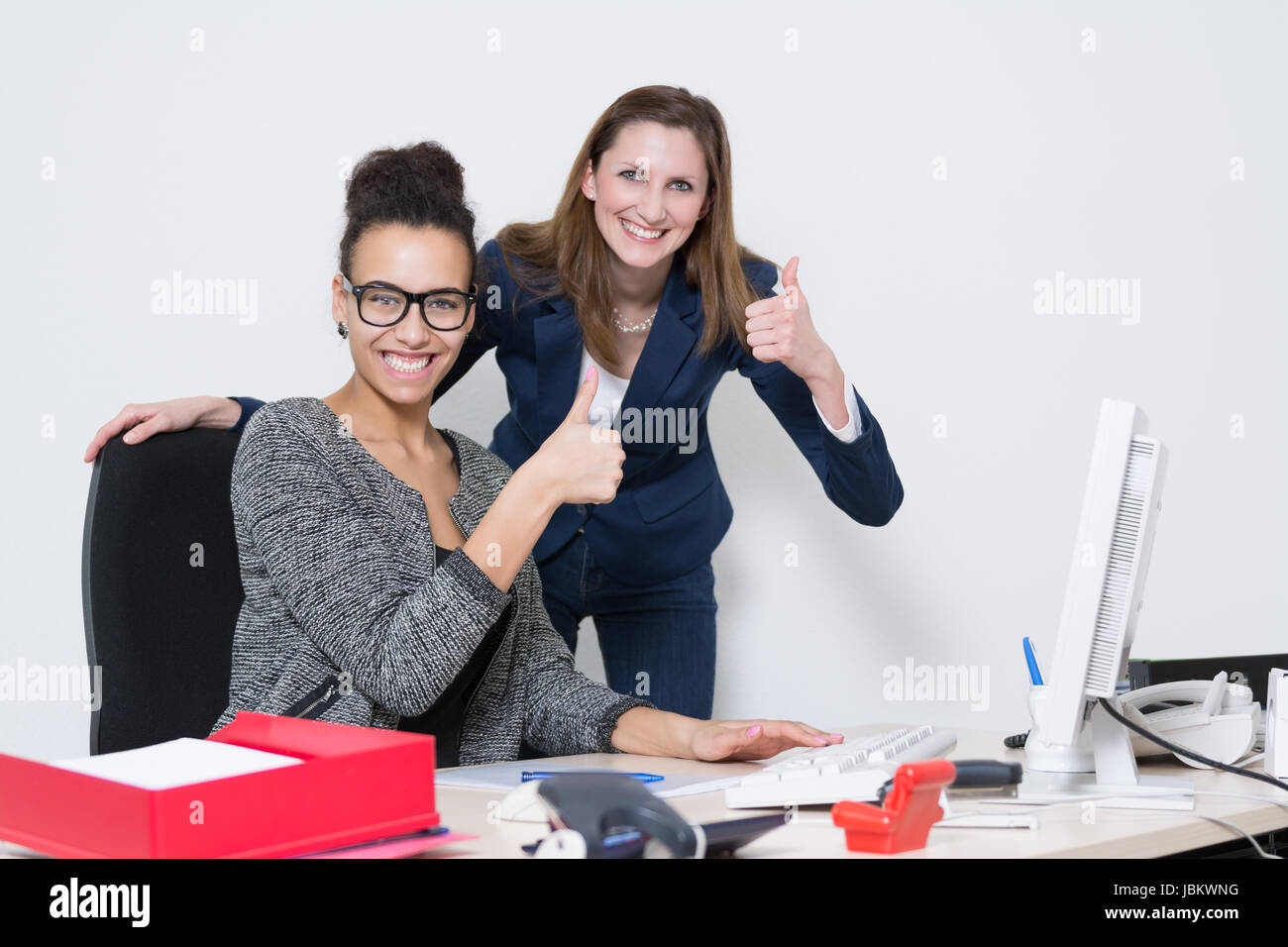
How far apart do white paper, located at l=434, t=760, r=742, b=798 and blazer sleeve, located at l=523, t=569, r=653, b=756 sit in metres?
0.14

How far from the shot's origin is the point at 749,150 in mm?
2986

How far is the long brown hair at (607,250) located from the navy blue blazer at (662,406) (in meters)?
0.03

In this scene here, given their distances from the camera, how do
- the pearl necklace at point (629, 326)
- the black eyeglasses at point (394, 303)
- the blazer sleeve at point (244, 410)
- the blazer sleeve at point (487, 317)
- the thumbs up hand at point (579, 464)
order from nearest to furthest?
the thumbs up hand at point (579, 464)
the black eyeglasses at point (394, 303)
the blazer sleeve at point (244, 410)
the blazer sleeve at point (487, 317)
the pearl necklace at point (629, 326)

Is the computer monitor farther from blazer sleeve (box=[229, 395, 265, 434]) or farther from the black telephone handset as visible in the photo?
blazer sleeve (box=[229, 395, 265, 434])

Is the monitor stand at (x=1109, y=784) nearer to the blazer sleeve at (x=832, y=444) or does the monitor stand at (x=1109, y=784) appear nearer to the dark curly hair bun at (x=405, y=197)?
the blazer sleeve at (x=832, y=444)

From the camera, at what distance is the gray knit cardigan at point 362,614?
4.41ft

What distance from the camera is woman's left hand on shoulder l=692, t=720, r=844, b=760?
140 cm

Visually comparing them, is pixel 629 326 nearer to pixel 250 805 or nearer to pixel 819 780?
pixel 819 780

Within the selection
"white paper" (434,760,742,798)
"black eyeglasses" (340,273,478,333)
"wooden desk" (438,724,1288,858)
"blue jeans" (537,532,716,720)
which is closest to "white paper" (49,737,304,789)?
"wooden desk" (438,724,1288,858)

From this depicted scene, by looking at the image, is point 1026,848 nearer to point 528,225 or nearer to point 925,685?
point 528,225

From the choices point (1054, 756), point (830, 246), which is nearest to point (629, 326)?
point (830, 246)

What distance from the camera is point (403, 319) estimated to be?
5.30ft

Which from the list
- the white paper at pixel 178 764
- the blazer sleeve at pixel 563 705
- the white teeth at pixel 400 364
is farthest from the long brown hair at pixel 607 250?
the white paper at pixel 178 764
